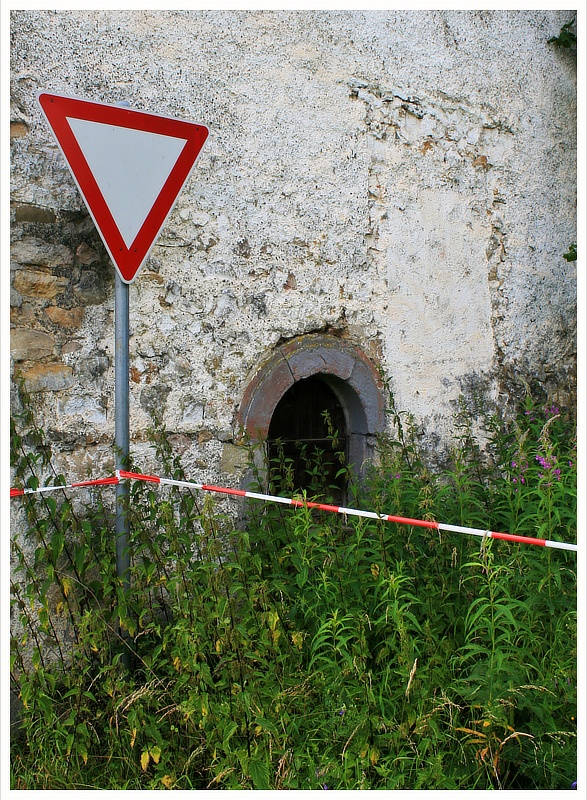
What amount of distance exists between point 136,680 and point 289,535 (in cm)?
95

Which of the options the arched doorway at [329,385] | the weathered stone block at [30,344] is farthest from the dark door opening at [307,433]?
the weathered stone block at [30,344]

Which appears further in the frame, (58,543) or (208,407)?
(208,407)

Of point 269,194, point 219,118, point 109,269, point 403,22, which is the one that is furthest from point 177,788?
point 403,22

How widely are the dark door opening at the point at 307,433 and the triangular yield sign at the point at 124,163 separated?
1.53m

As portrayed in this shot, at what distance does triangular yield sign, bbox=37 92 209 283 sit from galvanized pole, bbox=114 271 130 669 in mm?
150

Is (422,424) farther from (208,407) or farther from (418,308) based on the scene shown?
(208,407)

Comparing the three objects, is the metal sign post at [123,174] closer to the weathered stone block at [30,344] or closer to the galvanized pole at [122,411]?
the galvanized pole at [122,411]

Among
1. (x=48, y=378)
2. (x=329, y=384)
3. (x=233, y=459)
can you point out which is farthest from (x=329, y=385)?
(x=48, y=378)

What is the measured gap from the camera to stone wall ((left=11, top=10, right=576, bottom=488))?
326cm

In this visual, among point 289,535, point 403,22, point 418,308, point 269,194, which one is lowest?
point 289,535

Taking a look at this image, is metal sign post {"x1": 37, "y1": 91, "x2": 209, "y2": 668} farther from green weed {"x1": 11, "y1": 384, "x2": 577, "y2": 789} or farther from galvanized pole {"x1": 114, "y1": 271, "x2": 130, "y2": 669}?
green weed {"x1": 11, "y1": 384, "x2": 577, "y2": 789}

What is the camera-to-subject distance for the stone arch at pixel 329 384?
12.4ft

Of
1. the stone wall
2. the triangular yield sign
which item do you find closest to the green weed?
the stone wall

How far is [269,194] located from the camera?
3.83 meters
